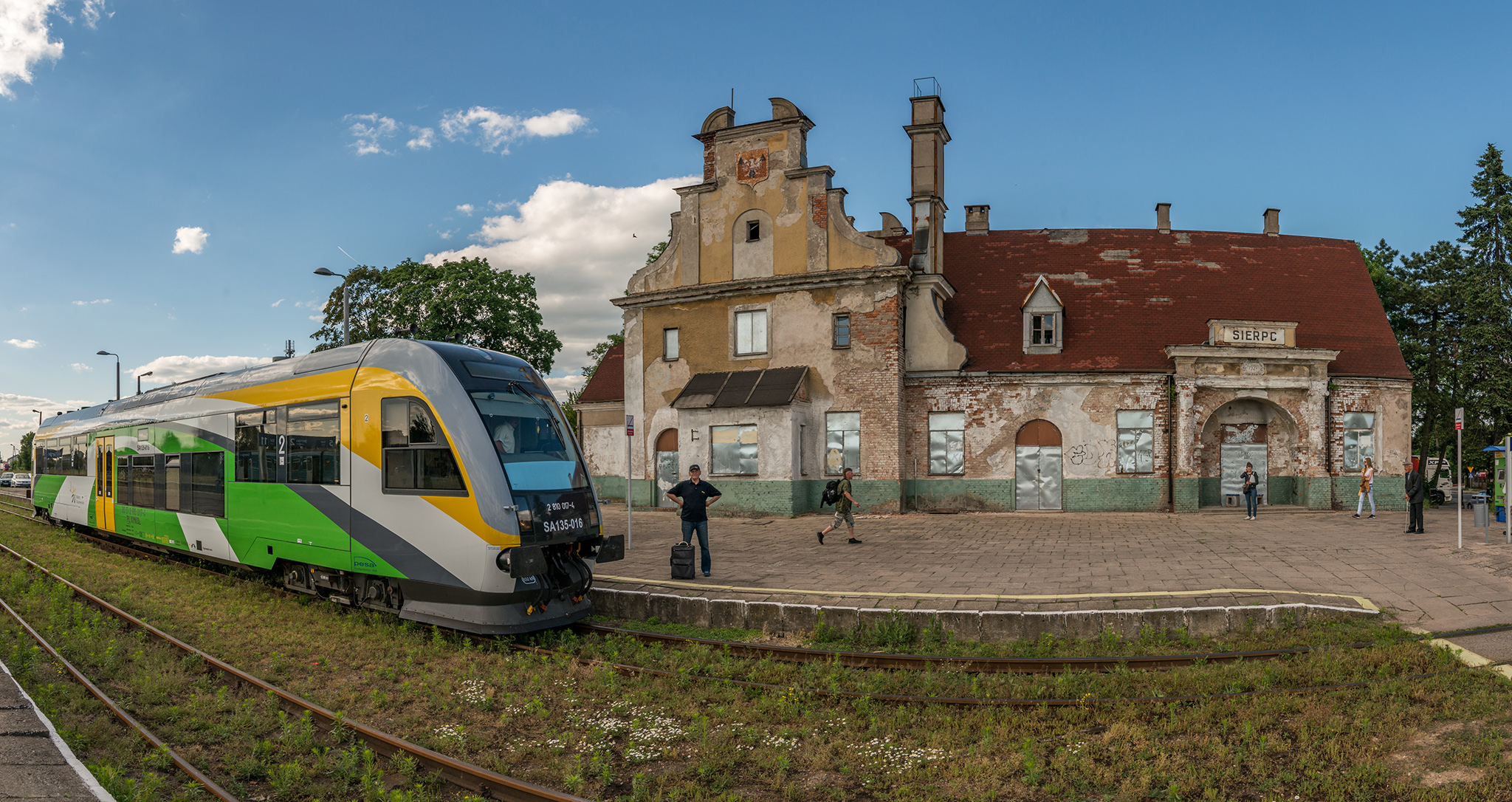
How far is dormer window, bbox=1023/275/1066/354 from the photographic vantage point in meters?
26.2

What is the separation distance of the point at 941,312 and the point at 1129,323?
5980 mm

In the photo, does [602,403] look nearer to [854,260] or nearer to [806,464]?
[806,464]

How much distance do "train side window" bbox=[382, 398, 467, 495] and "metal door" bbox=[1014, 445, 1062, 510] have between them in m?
19.9

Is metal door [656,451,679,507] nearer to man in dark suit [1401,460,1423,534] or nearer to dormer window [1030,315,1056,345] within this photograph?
dormer window [1030,315,1056,345]

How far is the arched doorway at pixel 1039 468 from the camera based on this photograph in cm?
2541

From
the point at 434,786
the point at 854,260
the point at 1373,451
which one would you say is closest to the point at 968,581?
the point at 434,786

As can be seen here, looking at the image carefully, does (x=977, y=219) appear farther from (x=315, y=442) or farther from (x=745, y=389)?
(x=315, y=442)

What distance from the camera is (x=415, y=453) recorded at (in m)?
9.65

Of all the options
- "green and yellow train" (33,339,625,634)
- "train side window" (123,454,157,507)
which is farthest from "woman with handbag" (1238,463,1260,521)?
"train side window" (123,454,157,507)

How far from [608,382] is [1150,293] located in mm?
20253

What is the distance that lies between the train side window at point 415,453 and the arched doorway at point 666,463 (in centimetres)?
1793

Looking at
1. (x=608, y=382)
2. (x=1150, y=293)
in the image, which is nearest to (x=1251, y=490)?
(x=1150, y=293)

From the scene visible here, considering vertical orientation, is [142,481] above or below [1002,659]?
above

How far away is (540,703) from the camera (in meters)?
7.56
